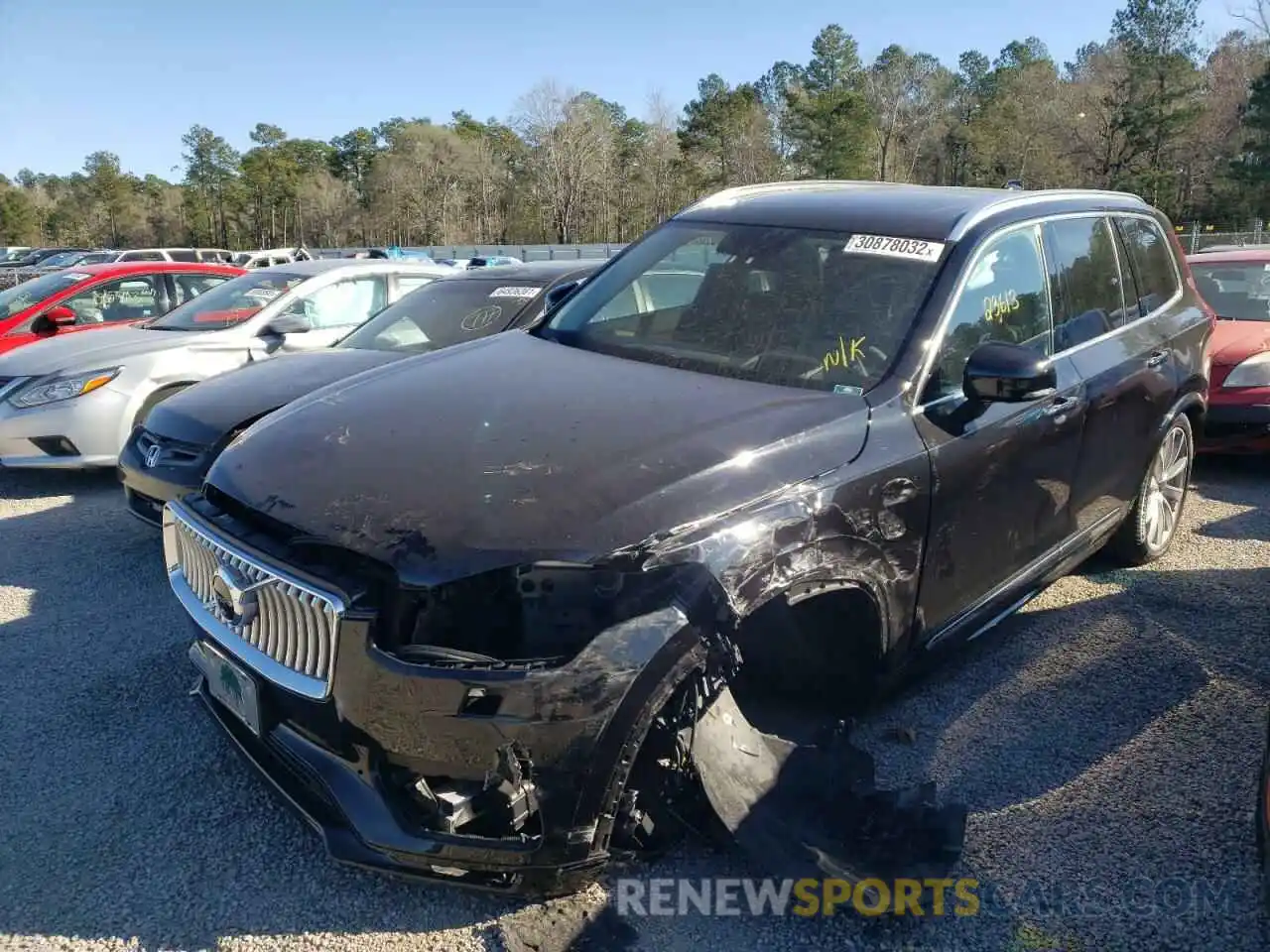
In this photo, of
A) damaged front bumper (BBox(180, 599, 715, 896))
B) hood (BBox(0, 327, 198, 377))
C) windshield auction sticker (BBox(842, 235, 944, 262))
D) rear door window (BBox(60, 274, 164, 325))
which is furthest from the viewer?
rear door window (BBox(60, 274, 164, 325))

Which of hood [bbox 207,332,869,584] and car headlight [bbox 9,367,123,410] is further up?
hood [bbox 207,332,869,584]

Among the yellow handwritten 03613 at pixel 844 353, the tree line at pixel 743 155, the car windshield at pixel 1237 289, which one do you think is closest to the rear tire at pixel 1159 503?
the yellow handwritten 03613 at pixel 844 353

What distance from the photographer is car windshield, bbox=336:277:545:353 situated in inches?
241

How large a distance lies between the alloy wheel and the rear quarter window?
687 millimetres

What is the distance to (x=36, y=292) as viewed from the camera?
9.41 meters

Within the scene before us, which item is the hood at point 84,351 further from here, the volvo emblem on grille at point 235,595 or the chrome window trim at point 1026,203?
the chrome window trim at point 1026,203

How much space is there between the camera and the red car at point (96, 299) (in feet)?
28.8

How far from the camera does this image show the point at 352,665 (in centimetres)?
214

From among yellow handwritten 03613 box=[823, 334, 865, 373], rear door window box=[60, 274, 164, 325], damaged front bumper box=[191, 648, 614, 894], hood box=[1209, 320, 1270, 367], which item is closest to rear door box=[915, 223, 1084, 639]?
yellow handwritten 03613 box=[823, 334, 865, 373]

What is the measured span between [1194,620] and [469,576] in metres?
3.67

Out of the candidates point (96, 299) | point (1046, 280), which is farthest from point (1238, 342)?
point (96, 299)

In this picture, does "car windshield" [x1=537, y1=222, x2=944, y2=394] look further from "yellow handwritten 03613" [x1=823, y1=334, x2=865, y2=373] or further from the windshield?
the windshield

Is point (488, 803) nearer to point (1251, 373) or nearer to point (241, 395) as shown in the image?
point (241, 395)

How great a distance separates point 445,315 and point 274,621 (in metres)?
4.24
